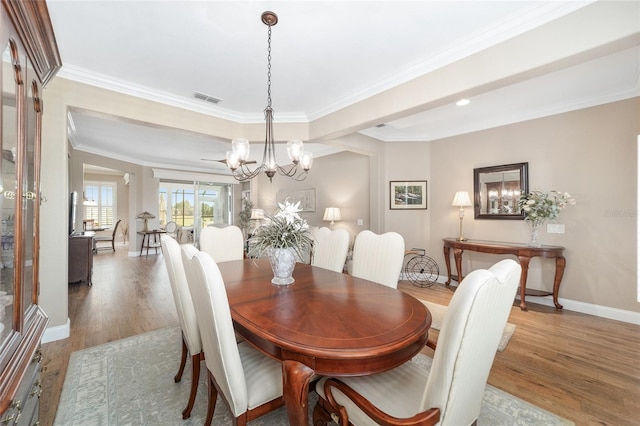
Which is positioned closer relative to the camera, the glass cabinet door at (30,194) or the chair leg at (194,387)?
the glass cabinet door at (30,194)

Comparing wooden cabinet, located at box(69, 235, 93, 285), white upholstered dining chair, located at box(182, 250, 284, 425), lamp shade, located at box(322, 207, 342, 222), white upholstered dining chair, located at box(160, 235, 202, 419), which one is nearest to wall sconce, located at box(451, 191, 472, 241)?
lamp shade, located at box(322, 207, 342, 222)

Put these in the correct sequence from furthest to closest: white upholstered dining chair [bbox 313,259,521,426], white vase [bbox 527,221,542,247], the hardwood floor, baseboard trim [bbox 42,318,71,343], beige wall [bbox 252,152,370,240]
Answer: beige wall [bbox 252,152,370,240], white vase [bbox 527,221,542,247], baseboard trim [bbox 42,318,71,343], the hardwood floor, white upholstered dining chair [bbox 313,259,521,426]

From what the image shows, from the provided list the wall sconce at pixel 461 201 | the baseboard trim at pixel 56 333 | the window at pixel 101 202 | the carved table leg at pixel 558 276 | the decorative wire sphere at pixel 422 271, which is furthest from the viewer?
the window at pixel 101 202

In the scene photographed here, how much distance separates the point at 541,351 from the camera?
2.44 m

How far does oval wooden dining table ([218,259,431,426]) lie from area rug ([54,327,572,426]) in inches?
27.7

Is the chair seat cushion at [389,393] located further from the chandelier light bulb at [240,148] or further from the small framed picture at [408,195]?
the small framed picture at [408,195]

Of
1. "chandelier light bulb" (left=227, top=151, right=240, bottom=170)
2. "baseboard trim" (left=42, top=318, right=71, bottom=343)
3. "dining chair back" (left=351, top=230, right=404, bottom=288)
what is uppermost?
"chandelier light bulb" (left=227, top=151, right=240, bottom=170)

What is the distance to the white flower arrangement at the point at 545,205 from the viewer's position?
3338 millimetres

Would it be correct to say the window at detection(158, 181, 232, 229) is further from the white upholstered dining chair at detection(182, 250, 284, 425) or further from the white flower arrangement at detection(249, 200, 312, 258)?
the white upholstered dining chair at detection(182, 250, 284, 425)

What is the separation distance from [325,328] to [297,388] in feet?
0.84

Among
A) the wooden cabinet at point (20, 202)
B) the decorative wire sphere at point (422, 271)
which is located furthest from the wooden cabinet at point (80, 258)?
the decorative wire sphere at point (422, 271)

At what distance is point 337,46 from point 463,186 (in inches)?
124

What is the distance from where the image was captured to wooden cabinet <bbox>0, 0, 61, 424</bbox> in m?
0.86

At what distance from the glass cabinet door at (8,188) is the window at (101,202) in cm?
1035
